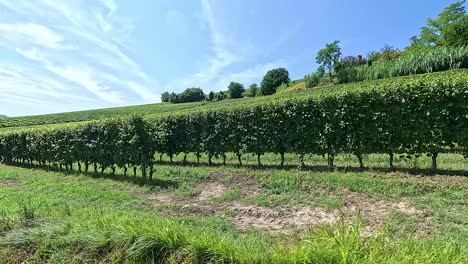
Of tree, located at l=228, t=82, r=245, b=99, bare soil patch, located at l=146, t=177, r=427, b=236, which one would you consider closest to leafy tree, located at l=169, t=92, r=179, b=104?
tree, located at l=228, t=82, r=245, b=99

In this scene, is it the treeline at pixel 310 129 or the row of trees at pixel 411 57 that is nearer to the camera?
the treeline at pixel 310 129

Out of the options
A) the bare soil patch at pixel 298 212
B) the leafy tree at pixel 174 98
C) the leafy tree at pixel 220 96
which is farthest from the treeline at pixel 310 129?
the leafy tree at pixel 174 98

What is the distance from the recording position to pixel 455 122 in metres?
7.80

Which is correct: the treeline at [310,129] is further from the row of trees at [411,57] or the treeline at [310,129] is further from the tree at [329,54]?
the tree at [329,54]

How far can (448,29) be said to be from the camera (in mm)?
41312

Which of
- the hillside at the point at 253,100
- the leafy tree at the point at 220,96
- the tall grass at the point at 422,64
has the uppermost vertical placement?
the leafy tree at the point at 220,96

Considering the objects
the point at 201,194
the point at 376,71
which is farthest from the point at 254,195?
the point at 376,71

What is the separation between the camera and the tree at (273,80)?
62562 mm

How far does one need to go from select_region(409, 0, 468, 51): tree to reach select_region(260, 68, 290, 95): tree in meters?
27.1

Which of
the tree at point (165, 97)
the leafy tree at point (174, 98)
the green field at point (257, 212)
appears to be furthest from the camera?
the tree at point (165, 97)

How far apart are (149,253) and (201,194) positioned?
16.1ft

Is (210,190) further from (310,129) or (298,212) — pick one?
(310,129)

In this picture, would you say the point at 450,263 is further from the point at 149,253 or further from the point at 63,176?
the point at 63,176

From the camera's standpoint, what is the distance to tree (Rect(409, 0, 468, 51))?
40.3 meters
